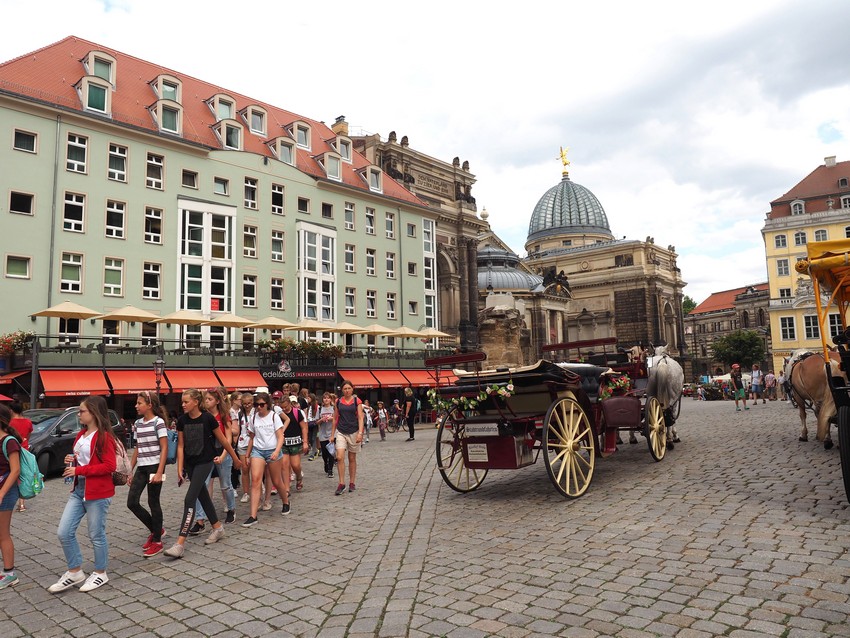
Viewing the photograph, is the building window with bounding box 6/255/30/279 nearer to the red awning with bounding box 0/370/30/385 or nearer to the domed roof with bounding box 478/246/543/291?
the red awning with bounding box 0/370/30/385

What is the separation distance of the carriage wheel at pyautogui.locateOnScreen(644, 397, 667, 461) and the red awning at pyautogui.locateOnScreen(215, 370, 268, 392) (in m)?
21.2

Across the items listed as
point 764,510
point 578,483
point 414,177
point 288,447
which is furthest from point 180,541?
point 414,177

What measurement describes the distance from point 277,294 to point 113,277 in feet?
30.9

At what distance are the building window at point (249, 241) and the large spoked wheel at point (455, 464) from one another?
90.1 feet

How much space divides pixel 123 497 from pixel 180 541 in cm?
558

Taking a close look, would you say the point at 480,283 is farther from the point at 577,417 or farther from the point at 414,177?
the point at 577,417

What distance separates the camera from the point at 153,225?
3238 centimetres

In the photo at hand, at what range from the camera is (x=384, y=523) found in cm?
846

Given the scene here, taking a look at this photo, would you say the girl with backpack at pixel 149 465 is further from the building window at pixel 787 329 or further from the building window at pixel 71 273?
the building window at pixel 787 329

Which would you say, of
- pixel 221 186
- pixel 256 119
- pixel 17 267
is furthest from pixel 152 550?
pixel 256 119

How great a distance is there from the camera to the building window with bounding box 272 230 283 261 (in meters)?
37.5

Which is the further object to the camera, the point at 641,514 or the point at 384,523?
the point at 384,523

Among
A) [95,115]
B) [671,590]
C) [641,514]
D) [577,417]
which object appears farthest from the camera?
[95,115]

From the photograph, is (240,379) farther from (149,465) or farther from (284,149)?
(149,465)
